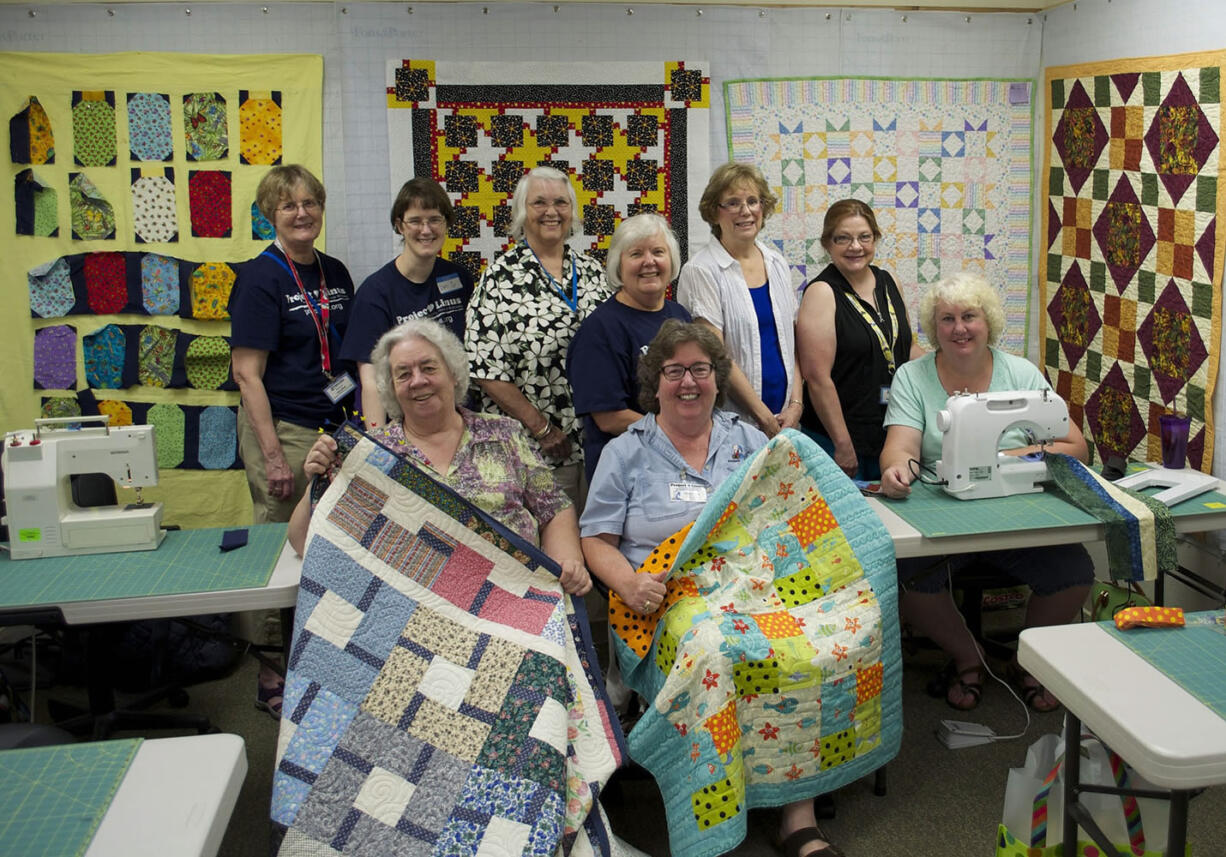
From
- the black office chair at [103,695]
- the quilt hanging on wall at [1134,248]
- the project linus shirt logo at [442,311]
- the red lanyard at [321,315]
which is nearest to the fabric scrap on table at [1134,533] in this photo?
the quilt hanging on wall at [1134,248]

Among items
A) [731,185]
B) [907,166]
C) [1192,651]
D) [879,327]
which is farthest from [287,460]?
[907,166]

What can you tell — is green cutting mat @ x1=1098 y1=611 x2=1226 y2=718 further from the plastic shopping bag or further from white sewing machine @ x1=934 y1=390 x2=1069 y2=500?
white sewing machine @ x1=934 y1=390 x2=1069 y2=500

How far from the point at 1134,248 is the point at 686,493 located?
2129 mm

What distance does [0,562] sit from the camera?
2469 millimetres

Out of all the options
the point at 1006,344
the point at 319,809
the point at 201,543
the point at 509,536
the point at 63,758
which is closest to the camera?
the point at 63,758

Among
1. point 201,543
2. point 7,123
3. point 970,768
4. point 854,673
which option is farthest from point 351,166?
point 970,768

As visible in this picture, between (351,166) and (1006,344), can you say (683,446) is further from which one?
(1006,344)

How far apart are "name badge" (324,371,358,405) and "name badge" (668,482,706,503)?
1.20 metres

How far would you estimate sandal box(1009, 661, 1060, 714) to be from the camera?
3.10 m

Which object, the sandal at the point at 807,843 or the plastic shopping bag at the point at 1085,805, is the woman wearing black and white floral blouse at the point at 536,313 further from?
the plastic shopping bag at the point at 1085,805

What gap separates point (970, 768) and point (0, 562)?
2519 mm

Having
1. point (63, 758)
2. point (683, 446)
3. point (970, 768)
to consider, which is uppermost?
point (683, 446)

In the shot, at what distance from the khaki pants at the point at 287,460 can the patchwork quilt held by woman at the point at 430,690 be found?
950mm

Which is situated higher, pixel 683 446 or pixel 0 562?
pixel 683 446
